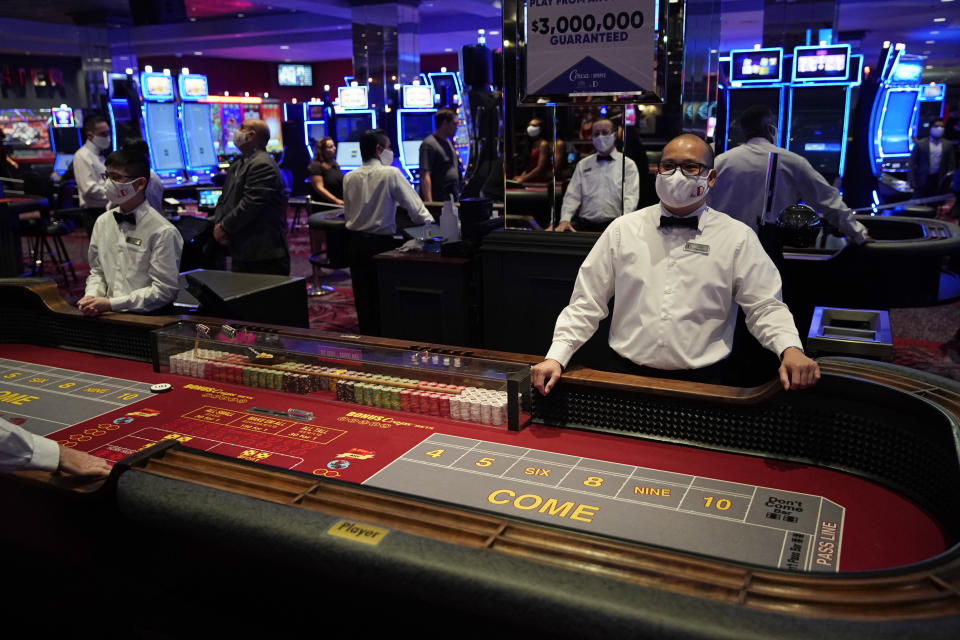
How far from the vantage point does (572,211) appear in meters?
4.59

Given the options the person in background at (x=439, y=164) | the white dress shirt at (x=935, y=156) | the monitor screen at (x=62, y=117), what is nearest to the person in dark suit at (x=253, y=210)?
the person in background at (x=439, y=164)

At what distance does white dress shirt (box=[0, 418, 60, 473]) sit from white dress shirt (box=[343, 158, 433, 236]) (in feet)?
13.4

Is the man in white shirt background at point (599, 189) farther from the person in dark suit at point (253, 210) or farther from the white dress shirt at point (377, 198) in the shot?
the person in dark suit at point (253, 210)

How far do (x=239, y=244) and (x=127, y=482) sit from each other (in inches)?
154

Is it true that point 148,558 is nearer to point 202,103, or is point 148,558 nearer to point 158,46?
point 202,103

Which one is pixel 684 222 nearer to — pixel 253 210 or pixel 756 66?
pixel 253 210

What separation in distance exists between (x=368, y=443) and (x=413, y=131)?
10.4 metres

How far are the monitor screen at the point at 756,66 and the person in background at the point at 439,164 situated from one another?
3101 mm

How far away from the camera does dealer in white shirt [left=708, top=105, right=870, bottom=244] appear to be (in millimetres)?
4746

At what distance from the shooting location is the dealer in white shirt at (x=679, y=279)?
8.14ft

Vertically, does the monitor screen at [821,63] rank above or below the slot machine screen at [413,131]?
above

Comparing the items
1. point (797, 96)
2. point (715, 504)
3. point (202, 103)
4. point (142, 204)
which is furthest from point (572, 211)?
point (202, 103)

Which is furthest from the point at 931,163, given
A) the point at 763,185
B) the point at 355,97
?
the point at 763,185

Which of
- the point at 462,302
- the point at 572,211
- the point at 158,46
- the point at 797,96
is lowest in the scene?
the point at 462,302
